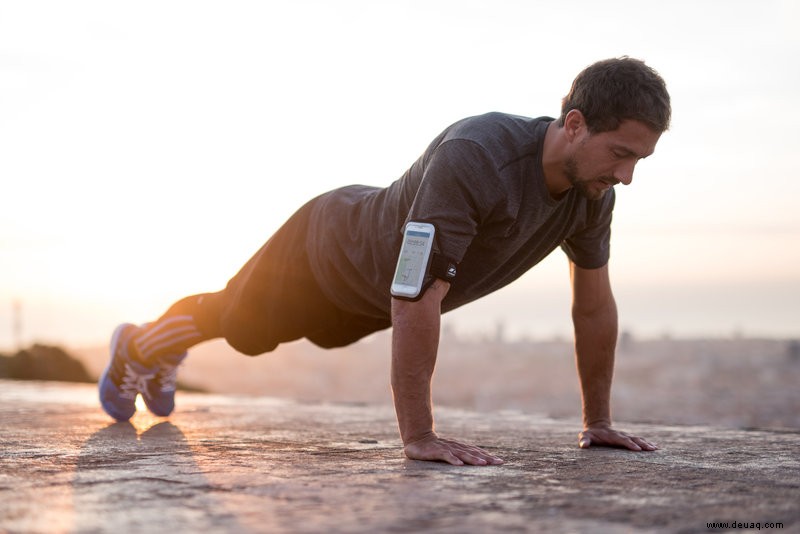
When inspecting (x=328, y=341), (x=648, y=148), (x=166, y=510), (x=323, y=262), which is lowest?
(x=166, y=510)

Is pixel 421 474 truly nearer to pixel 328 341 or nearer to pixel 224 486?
pixel 224 486

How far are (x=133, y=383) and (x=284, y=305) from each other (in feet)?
2.97

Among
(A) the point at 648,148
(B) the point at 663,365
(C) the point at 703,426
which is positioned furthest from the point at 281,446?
(B) the point at 663,365

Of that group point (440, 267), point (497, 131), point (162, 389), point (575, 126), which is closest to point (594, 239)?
point (575, 126)

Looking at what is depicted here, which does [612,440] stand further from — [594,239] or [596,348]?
[594,239]

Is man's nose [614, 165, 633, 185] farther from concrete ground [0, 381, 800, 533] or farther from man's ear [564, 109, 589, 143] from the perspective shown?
concrete ground [0, 381, 800, 533]

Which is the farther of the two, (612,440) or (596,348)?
(596,348)

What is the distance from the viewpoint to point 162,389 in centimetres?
402

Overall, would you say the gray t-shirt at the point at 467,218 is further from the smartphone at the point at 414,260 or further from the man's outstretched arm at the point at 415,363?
the man's outstretched arm at the point at 415,363

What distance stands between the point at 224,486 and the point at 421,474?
1.60 ft

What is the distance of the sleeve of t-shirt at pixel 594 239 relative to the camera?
10.6ft

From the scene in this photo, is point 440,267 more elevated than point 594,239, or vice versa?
point 594,239

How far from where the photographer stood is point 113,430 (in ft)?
11.3

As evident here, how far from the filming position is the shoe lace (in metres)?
3.94
